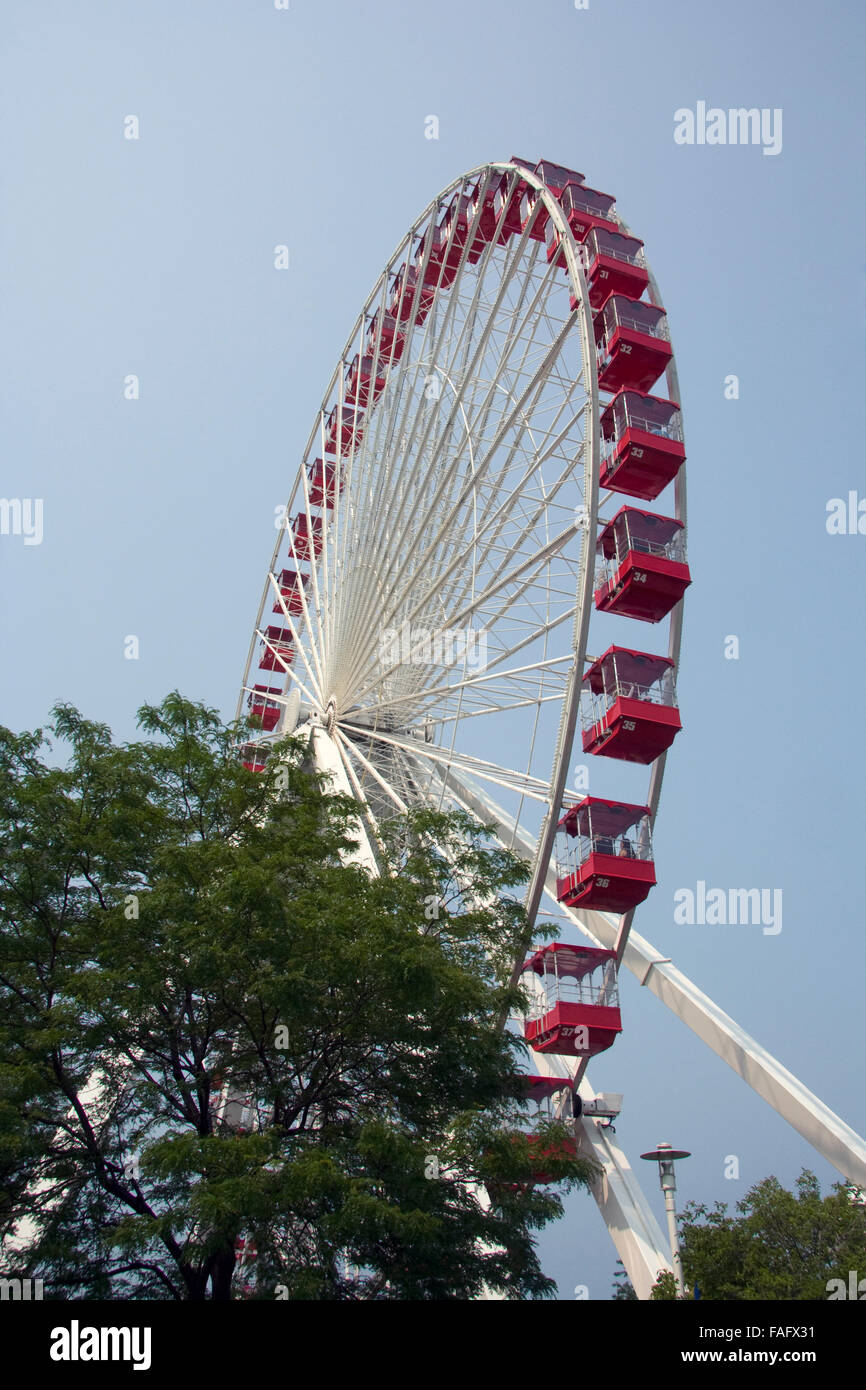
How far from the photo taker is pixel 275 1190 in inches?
405

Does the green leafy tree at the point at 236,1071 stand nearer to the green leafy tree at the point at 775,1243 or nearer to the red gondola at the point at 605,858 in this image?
the red gondola at the point at 605,858

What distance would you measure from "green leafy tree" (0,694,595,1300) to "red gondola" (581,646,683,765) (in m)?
5.33

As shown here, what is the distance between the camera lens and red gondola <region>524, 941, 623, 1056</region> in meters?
17.0

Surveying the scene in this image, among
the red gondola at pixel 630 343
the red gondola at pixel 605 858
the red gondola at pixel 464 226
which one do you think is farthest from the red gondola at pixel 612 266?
the red gondola at pixel 605 858

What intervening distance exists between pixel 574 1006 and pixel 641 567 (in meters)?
6.98

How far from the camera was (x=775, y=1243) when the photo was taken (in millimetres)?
21594

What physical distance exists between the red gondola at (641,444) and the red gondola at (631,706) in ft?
10.2

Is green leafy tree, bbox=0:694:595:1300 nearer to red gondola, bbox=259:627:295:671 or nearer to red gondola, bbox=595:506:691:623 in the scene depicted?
red gondola, bbox=595:506:691:623

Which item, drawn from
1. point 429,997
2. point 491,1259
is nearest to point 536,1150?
point 491,1259

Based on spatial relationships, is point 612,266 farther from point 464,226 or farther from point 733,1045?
point 733,1045

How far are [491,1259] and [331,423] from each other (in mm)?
25998

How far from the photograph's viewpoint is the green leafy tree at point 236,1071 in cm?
1050

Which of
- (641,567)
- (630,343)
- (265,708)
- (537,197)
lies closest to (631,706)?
(641,567)
